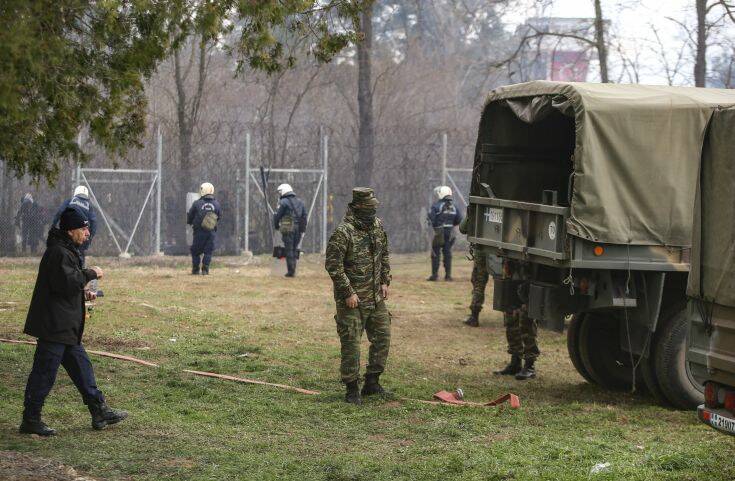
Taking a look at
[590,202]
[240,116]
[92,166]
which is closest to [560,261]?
[590,202]

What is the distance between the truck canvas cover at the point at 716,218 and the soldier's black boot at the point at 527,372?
4510mm

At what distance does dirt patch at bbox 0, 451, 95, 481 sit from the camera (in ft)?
22.2

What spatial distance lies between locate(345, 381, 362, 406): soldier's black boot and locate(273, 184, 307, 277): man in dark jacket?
37.2 feet

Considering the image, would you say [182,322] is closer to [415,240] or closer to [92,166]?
[92,166]

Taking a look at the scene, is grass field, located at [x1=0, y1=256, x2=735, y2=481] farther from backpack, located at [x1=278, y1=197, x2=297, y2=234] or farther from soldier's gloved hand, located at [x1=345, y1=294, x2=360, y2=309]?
backpack, located at [x1=278, y1=197, x2=297, y2=234]

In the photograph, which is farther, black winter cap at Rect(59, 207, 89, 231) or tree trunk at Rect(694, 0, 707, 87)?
tree trunk at Rect(694, 0, 707, 87)

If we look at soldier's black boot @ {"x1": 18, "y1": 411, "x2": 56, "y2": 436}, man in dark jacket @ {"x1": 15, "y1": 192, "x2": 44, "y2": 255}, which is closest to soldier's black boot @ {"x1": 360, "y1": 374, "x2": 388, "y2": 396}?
soldier's black boot @ {"x1": 18, "y1": 411, "x2": 56, "y2": 436}

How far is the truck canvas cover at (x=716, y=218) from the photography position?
22.1 ft

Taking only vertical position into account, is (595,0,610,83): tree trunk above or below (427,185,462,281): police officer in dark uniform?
above

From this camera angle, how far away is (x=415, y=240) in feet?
91.3

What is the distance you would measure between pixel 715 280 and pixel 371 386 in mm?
4038

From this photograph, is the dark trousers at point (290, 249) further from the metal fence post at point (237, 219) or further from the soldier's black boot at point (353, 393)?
the soldier's black boot at point (353, 393)

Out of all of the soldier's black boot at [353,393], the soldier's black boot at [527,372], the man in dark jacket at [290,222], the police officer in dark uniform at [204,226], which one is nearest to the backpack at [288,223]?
the man in dark jacket at [290,222]

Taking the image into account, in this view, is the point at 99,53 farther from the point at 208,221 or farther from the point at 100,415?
the point at 208,221
